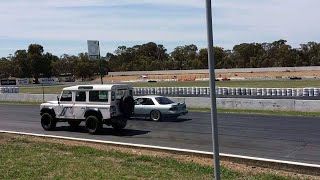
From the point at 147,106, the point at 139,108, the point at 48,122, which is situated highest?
the point at 147,106

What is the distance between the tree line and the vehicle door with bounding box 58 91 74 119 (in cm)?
10769

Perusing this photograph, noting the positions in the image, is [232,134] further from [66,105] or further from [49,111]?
[49,111]

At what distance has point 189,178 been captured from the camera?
8.89 m

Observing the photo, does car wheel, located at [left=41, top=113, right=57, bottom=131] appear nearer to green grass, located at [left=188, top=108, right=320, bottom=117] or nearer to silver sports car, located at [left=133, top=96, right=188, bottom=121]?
silver sports car, located at [left=133, top=96, right=188, bottom=121]

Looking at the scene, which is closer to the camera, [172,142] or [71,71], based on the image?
[172,142]

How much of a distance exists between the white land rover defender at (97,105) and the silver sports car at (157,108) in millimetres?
3647

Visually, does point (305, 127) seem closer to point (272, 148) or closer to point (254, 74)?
point (272, 148)

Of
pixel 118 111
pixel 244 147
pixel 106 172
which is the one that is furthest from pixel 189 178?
pixel 118 111

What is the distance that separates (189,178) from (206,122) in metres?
11.7

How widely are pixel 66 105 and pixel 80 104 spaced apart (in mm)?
804

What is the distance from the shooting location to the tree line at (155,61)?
12644 cm

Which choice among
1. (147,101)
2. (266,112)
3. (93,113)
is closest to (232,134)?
(93,113)

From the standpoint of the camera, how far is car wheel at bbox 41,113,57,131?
18.5m

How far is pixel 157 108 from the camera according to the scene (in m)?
21.5
